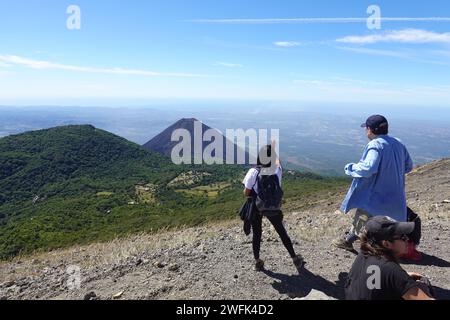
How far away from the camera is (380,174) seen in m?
5.33

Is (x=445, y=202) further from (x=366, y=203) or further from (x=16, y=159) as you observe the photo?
(x=16, y=159)

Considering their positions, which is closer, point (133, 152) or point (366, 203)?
point (366, 203)

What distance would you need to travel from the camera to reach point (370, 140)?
17.7ft

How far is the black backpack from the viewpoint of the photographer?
532cm

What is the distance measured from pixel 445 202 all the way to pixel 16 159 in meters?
94.4

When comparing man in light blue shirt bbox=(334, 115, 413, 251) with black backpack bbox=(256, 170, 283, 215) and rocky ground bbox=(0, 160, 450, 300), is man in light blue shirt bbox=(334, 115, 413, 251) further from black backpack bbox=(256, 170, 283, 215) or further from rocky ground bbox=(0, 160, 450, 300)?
rocky ground bbox=(0, 160, 450, 300)

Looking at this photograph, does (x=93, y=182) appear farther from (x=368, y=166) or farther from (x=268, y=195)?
(x=368, y=166)

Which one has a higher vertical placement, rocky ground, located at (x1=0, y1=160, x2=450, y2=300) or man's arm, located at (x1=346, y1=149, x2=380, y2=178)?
man's arm, located at (x1=346, y1=149, x2=380, y2=178)

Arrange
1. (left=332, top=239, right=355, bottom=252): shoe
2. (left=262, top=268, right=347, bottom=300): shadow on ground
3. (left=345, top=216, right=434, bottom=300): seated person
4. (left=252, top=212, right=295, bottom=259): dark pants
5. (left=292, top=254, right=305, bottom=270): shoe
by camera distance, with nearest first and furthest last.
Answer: (left=345, top=216, right=434, bottom=300): seated person < (left=262, top=268, right=347, bottom=300): shadow on ground < (left=252, top=212, right=295, bottom=259): dark pants < (left=292, top=254, right=305, bottom=270): shoe < (left=332, top=239, right=355, bottom=252): shoe

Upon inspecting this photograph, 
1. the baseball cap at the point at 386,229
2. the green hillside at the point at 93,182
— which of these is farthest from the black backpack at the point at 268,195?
the green hillside at the point at 93,182

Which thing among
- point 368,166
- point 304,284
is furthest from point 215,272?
point 368,166

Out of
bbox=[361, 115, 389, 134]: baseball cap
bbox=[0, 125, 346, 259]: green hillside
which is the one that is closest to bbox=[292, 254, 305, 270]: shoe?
bbox=[361, 115, 389, 134]: baseball cap

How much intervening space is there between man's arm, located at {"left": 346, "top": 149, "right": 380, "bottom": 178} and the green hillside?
3674cm
